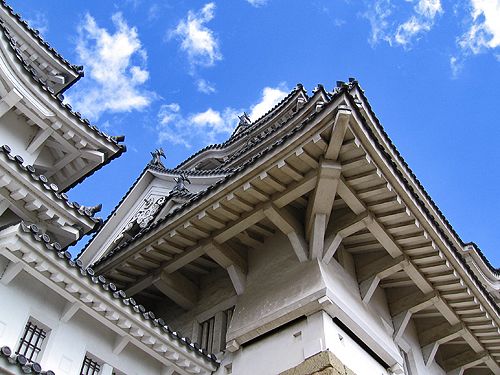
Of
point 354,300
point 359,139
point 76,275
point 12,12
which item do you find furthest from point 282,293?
point 12,12

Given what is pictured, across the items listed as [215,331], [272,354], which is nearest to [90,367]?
[272,354]

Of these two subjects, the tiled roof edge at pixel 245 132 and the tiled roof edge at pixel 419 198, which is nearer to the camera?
the tiled roof edge at pixel 419 198

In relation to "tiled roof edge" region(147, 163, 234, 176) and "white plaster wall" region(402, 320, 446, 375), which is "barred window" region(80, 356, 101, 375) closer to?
"white plaster wall" region(402, 320, 446, 375)

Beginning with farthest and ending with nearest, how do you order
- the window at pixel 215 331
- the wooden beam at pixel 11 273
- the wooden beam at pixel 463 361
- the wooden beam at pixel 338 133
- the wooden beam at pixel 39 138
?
1. the wooden beam at pixel 463 361
2. the wooden beam at pixel 39 138
3. the window at pixel 215 331
4. the wooden beam at pixel 338 133
5. the wooden beam at pixel 11 273

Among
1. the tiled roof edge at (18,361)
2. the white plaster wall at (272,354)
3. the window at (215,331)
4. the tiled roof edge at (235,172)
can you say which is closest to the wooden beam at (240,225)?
the tiled roof edge at (235,172)

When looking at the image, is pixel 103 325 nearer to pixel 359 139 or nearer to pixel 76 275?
pixel 76 275

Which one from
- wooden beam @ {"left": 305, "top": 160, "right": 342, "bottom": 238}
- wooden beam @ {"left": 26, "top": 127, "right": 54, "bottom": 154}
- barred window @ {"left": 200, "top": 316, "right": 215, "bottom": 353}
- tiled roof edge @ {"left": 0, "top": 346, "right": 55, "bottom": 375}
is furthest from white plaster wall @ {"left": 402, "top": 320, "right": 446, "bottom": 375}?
wooden beam @ {"left": 26, "top": 127, "right": 54, "bottom": 154}

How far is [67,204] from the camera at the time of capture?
9.37m

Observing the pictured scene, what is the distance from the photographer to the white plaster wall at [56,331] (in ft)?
24.4

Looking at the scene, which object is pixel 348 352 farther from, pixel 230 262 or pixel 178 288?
pixel 178 288

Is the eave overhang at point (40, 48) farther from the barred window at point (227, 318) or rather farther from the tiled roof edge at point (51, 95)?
the barred window at point (227, 318)

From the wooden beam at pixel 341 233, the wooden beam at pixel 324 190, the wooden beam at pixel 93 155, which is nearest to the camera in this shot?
the wooden beam at pixel 324 190

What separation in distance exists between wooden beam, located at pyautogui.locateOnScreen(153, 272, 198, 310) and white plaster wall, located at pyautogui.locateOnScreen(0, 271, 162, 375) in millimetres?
2341

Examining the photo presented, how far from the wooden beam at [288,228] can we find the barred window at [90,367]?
12.2 ft
